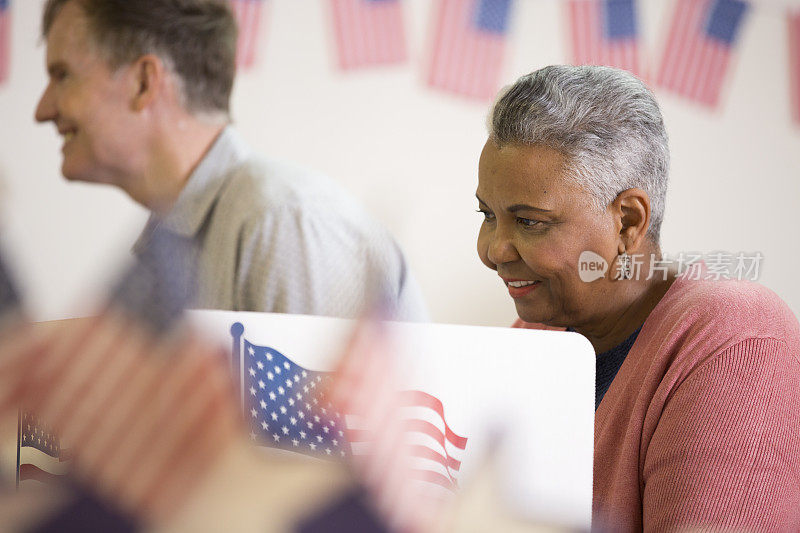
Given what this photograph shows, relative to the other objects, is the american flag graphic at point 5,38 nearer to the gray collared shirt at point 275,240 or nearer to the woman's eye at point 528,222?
the gray collared shirt at point 275,240

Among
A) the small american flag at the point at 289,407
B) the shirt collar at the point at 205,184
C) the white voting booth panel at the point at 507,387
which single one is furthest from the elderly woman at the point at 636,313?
the shirt collar at the point at 205,184

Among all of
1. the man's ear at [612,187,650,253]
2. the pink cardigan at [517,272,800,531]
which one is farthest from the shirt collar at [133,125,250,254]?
the pink cardigan at [517,272,800,531]

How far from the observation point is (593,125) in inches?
38.2

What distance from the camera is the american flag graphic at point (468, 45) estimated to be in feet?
8.21

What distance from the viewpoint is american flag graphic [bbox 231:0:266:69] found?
240 cm

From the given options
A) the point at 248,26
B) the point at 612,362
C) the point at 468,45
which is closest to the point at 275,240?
the point at 612,362

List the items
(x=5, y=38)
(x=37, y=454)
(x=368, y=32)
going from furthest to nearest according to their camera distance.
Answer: (x=368, y=32)
(x=5, y=38)
(x=37, y=454)

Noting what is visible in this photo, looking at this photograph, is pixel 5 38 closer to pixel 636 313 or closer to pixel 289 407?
pixel 636 313

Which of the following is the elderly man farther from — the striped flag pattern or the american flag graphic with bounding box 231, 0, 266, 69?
the striped flag pattern

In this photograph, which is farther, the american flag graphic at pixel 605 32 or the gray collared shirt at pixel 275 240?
the american flag graphic at pixel 605 32

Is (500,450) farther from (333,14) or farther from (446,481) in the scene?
(333,14)

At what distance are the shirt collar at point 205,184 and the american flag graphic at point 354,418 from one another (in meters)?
1.09

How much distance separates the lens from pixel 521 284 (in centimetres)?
107

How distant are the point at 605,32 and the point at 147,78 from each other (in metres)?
1.44
